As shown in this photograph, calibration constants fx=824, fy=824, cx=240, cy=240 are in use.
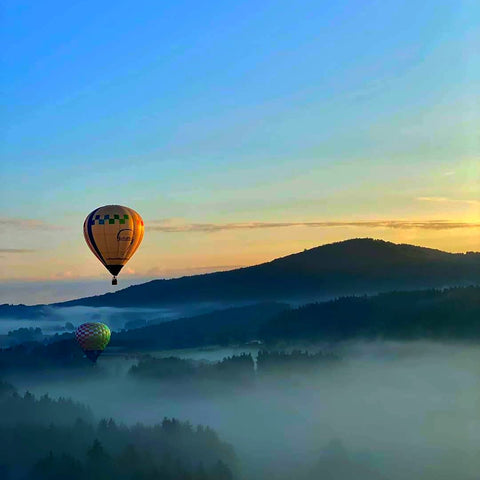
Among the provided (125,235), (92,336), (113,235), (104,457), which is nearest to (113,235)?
(113,235)

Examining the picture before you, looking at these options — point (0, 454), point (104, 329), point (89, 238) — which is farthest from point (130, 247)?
point (0, 454)

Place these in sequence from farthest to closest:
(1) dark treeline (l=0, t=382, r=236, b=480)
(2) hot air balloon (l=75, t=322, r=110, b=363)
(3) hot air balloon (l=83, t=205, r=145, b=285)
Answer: (2) hot air balloon (l=75, t=322, r=110, b=363), (1) dark treeline (l=0, t=382, r=236, b=480), (3) hot air balloon (l=83, t=205, r=145, b=285)

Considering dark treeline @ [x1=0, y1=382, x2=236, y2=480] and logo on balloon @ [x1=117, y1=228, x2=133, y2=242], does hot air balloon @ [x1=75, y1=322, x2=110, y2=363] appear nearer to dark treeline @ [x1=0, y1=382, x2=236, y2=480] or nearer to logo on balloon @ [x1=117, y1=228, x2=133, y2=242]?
dark treeline @ [x1=0, y1=382, x2=236, y2=480]

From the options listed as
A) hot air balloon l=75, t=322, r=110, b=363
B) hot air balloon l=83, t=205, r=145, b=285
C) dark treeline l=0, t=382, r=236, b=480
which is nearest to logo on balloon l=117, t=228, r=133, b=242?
hot air balloon l=83, t=205, r=145, b=285

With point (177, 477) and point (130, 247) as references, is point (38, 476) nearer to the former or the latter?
point (177, 477)

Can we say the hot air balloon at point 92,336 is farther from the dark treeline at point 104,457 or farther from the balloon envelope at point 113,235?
the balloon envelope at point 113,235

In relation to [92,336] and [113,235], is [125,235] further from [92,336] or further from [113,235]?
[92,336]

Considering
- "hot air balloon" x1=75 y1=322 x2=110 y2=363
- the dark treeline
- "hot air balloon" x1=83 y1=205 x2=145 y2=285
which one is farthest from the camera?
"hot air balloon" x1=75 y1=322 x2=110 y2=363

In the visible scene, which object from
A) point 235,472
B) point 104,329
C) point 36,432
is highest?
point 104,329
